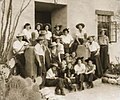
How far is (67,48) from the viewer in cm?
1320

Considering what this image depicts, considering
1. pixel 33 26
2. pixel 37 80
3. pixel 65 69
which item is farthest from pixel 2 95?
pixel 33 26

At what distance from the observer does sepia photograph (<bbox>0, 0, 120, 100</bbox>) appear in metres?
11.6

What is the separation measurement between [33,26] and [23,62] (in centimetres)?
162

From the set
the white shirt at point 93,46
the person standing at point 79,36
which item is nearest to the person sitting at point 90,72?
the white shirt at point 93,46

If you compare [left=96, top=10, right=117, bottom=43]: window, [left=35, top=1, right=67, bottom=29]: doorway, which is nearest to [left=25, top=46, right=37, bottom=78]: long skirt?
[left=35, top=1, right=67, bottom=29]: doorway

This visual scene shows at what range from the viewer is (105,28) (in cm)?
1616

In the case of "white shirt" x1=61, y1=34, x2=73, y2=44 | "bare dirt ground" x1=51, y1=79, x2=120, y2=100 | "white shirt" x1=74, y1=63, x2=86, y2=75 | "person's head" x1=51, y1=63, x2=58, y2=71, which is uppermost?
"white shirt" x1=61, y1=34, x2=73, y2=44

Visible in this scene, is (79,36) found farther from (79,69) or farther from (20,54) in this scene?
(20,54)

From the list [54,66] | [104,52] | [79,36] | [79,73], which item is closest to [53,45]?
[54,66]

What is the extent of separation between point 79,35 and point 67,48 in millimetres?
890

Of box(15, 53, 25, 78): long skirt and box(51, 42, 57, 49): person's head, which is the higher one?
box(51, 42, 57, 49): person's head

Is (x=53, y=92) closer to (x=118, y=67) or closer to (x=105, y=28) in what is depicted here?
(x=118, y=67)

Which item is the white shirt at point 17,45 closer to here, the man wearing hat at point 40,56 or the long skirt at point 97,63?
the man wearing hat at point 40,56

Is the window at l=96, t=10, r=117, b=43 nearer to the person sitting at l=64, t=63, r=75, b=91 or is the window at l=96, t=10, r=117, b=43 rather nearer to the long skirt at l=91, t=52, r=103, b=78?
the long skirt at l=91, t=52, r=103, b=78
